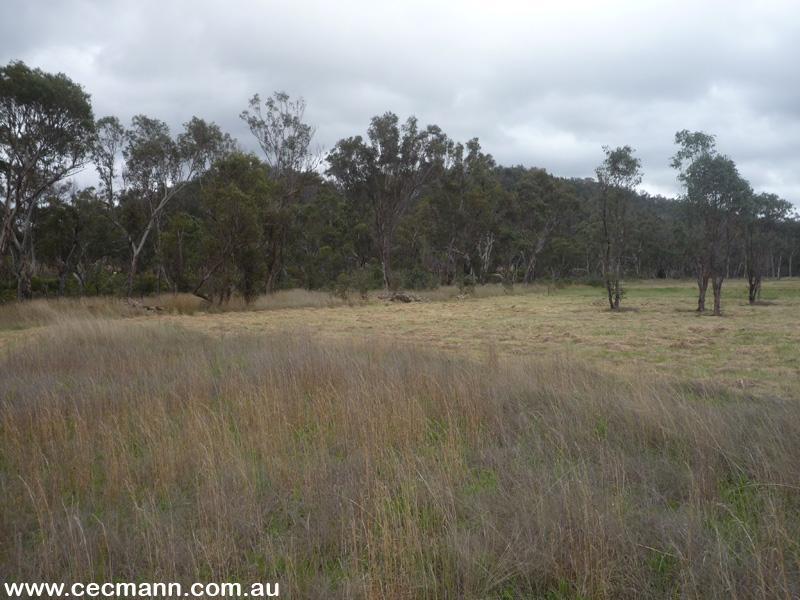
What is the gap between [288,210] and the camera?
3019 centimetres

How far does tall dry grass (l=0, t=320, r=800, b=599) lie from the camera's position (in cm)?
258

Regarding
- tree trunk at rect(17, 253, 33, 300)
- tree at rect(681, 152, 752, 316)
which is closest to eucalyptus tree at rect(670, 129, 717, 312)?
tree at rect(681, 152, 752, 316)

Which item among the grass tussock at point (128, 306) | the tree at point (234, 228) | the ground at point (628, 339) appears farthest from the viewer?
the tree at point (234, 228)

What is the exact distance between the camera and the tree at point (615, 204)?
24734 mm

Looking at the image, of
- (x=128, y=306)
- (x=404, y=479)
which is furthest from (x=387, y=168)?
(x=404, y=479)

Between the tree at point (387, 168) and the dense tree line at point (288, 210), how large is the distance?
0.10m

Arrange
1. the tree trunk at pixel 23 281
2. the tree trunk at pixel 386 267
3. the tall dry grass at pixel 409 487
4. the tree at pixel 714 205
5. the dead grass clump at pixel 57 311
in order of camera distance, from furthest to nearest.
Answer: the tree trunk at pixel 386 267, the tree trunk at pixel 23 281, the tree at pixel 714 205, the dead grass clump at pixel 57 311, the tall dry grass at pixel 409 487

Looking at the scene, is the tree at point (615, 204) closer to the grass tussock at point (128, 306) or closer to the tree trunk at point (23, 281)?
the grass tussock at point (128, 306)

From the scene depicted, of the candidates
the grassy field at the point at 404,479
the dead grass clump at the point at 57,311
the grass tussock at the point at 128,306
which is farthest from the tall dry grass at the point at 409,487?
the dead grass clump at the point at 57,311

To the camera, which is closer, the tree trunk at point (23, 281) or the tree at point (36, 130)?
the tree at point (36, 130)

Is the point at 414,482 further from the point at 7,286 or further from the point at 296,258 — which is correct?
the point at 296,258

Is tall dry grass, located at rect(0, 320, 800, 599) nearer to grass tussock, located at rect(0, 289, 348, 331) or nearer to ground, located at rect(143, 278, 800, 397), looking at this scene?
ground, located at rect(143, 278, 800, 397)

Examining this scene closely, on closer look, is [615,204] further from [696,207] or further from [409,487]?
[409,487]

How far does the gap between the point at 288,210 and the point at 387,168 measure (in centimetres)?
1027
